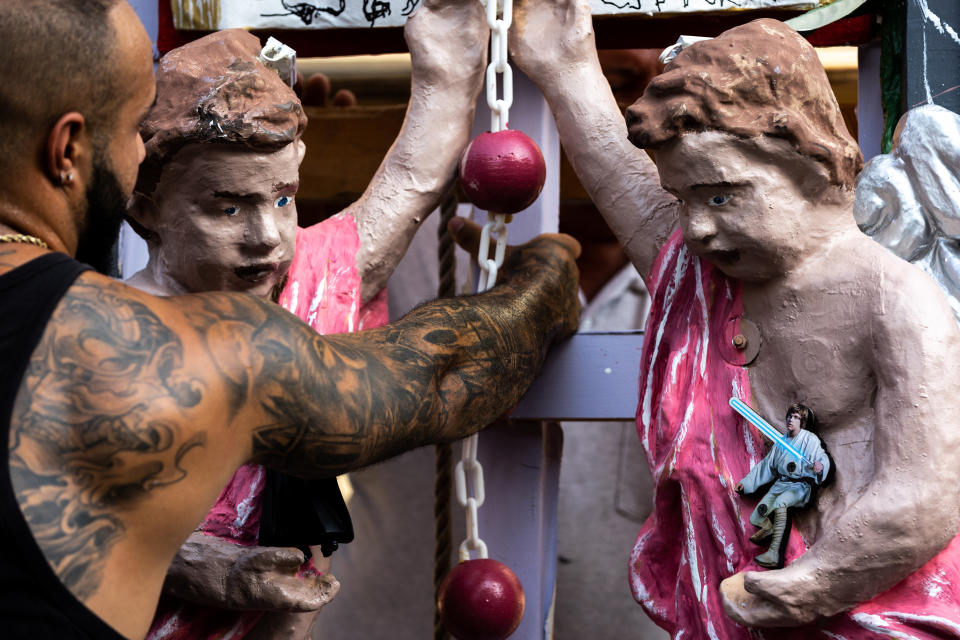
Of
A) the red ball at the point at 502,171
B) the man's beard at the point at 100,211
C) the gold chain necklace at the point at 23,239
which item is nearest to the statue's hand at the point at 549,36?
the red ball at the point at 502,171

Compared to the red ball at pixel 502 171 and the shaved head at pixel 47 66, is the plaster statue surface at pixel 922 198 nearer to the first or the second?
the red ball at pixel 502 171

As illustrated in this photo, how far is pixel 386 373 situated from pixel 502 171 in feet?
1.57

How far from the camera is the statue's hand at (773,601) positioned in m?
1.37

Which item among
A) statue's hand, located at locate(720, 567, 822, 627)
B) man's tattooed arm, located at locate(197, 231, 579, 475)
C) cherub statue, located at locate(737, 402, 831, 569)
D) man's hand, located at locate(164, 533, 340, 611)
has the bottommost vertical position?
man's hand, located at locate(164, 533, 340, 611)

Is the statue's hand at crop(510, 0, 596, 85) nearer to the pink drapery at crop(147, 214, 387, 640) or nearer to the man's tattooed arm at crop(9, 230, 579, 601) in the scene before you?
the pink drapery at crop(147, 214, 387, 640)

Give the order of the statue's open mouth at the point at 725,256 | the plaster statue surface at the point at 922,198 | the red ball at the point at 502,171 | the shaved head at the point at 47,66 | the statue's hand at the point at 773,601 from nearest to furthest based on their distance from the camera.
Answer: the shaved head at the point at 47,66 → the statue's hand at the point at 773,601 → the statue's open mouth at the point at 725,256 → the plaster statue surface at the point at 922,198 → the red ball at the point at 502,171

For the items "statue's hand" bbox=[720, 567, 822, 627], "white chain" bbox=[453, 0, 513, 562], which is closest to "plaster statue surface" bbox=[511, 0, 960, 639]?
"statue's hand" bbox=[720, 567, 822, 627]

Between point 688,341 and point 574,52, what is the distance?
0.47 m

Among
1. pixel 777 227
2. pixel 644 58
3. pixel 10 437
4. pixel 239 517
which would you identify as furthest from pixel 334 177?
pixel 10 437

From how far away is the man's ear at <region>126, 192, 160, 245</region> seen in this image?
5.49ft

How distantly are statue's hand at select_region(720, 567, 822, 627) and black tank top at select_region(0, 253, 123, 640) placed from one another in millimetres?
655

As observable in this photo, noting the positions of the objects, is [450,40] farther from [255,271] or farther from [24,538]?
[24,538]

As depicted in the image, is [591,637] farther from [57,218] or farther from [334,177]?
[57,218]

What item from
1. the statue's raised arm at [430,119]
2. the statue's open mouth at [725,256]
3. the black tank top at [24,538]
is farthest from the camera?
the statue's raised arm at [430,119]
